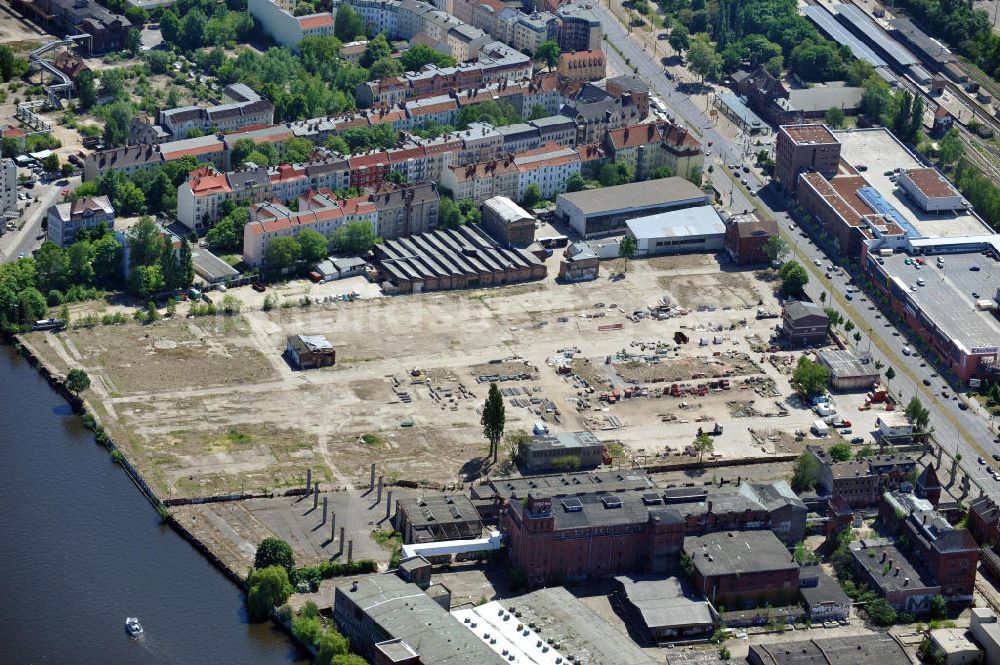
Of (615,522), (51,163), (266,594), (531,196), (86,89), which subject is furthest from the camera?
(86,89)

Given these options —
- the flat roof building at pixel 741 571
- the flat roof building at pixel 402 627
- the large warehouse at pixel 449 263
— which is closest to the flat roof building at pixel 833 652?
the flat roof building at pixel 741 571

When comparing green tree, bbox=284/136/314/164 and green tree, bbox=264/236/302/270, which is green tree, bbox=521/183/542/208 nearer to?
green tree, bbox=284/136/314/164

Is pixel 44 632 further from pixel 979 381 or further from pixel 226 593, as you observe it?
pixel 979 381

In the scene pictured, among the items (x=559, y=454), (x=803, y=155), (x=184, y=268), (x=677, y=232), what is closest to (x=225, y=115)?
(x=184, y=268)

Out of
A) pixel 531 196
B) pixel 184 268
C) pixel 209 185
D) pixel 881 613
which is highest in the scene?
→ pixel 209 185

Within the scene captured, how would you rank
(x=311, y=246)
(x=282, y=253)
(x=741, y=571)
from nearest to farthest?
(x=741, y=571), (x=282, y=253), (x=311, y=246)

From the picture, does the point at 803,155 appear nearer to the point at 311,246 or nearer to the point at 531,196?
the point at 531,196

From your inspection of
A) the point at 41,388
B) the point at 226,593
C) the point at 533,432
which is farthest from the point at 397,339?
the point at 226,593
